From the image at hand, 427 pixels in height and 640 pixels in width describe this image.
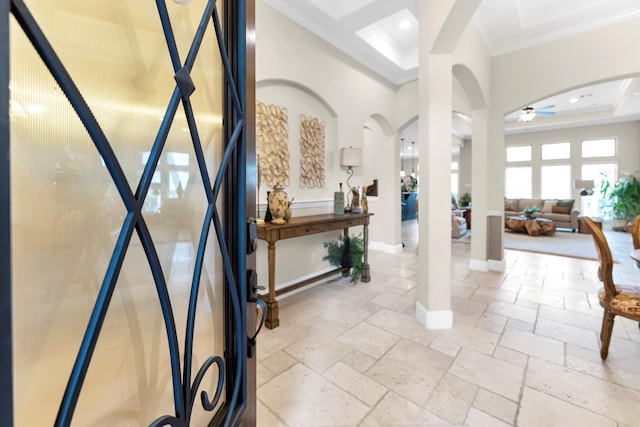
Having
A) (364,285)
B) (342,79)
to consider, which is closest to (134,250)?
(364,285)

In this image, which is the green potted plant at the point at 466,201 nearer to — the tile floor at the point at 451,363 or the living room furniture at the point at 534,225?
the living room furniture at the point at 534,225

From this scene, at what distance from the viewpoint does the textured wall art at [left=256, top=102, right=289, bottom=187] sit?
2.93m

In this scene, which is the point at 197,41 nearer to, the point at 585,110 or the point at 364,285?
the point at 364,285

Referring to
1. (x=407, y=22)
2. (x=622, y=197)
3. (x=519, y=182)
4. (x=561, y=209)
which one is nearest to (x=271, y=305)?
(x=407, y=22)

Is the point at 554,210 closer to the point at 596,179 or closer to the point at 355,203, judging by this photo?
the point at 596,179

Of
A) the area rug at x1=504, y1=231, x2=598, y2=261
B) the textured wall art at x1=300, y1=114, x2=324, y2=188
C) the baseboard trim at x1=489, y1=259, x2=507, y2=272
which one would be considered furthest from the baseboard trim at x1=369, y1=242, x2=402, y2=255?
the area rug at x1=504, y1=231, x2=598, y2=261

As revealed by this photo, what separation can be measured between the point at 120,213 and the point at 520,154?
12.0 meters

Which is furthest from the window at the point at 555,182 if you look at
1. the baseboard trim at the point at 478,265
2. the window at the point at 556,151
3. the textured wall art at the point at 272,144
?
the textured wall art at the point at 272,144

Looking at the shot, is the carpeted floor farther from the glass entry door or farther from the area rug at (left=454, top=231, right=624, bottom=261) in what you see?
the glass entry door

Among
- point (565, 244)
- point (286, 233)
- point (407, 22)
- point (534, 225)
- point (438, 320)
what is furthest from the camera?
point (534, 225)

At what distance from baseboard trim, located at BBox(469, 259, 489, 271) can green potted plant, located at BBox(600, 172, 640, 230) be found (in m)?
6.80

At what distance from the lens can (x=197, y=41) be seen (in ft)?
1.94

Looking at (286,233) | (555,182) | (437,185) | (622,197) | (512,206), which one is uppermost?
(555,182)

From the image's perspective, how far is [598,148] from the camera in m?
8.41
